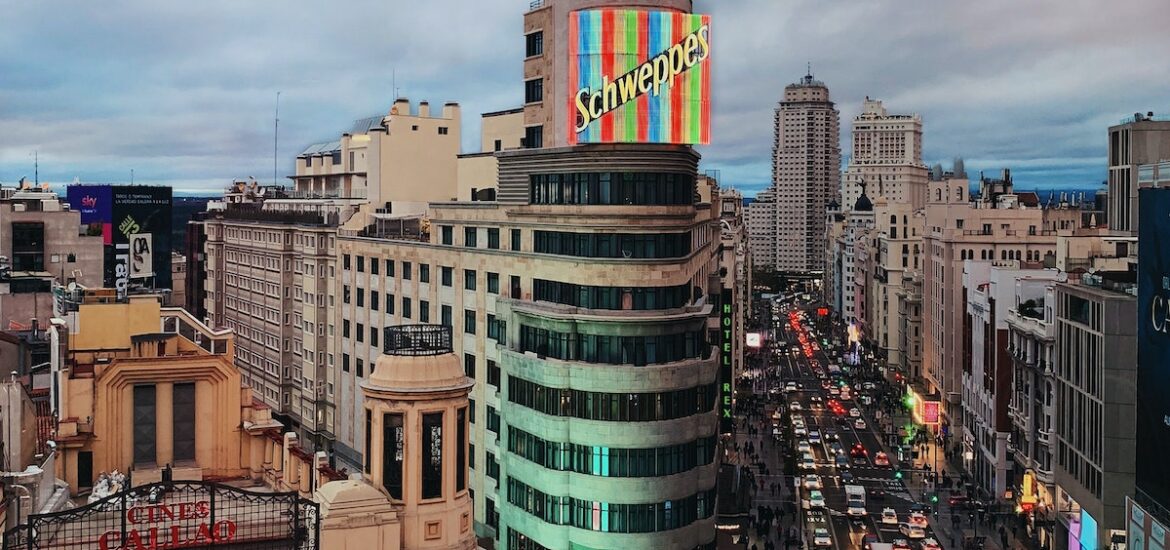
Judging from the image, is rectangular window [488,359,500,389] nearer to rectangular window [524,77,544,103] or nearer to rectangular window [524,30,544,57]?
rectangular window [524,77,544,103]

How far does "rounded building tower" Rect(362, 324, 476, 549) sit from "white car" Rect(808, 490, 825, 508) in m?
73.2

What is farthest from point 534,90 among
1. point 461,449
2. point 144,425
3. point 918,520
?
point 461,449

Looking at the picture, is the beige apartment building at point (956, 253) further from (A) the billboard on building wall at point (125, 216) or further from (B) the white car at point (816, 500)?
(A) the billboard on building wall at point (125, 216)

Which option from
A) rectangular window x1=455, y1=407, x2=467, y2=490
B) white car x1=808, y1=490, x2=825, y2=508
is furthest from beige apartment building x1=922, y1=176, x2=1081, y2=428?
rectangular window x1=455, y1=407, x2=467, y2=490

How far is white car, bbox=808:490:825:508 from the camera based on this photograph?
97.4 m

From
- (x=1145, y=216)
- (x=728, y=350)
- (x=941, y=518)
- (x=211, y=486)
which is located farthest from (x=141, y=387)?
(x=941, y=518)

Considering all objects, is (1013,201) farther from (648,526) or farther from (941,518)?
(648,526)

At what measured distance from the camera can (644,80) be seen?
215 feet

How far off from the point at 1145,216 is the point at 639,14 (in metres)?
29.4

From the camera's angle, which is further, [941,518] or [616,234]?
[941,518]

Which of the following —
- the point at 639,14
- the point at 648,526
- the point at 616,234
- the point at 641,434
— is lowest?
the point at 648,526

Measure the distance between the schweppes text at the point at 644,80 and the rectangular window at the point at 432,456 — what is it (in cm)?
3838

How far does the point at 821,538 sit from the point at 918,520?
371 inches

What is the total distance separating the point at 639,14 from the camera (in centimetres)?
6512
